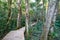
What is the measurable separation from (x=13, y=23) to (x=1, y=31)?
3308 mm

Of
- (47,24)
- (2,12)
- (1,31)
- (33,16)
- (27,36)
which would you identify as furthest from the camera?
(33,16)

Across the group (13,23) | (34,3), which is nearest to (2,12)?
(13,23)

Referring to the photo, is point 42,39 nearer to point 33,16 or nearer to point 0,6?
point 0,6

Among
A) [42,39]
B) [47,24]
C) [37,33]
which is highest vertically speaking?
[47,24]

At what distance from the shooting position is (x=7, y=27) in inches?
550

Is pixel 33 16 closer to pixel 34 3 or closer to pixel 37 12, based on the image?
pixel 37 12

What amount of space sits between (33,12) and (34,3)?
2755 mm

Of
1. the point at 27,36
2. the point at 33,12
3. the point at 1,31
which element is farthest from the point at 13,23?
the point at 33,12

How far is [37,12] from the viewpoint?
2236cm

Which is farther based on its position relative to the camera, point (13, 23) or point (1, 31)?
point (13, 23)

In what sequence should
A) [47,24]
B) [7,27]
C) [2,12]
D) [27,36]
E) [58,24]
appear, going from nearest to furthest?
1. [47,24]
2. [27,36]
3. [7,27]
4. [2,12]
5. [58,24]

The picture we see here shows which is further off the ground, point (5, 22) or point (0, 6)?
point (0, 6)

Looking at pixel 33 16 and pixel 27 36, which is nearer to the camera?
pixel 27 36

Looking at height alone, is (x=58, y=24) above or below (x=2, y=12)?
below
